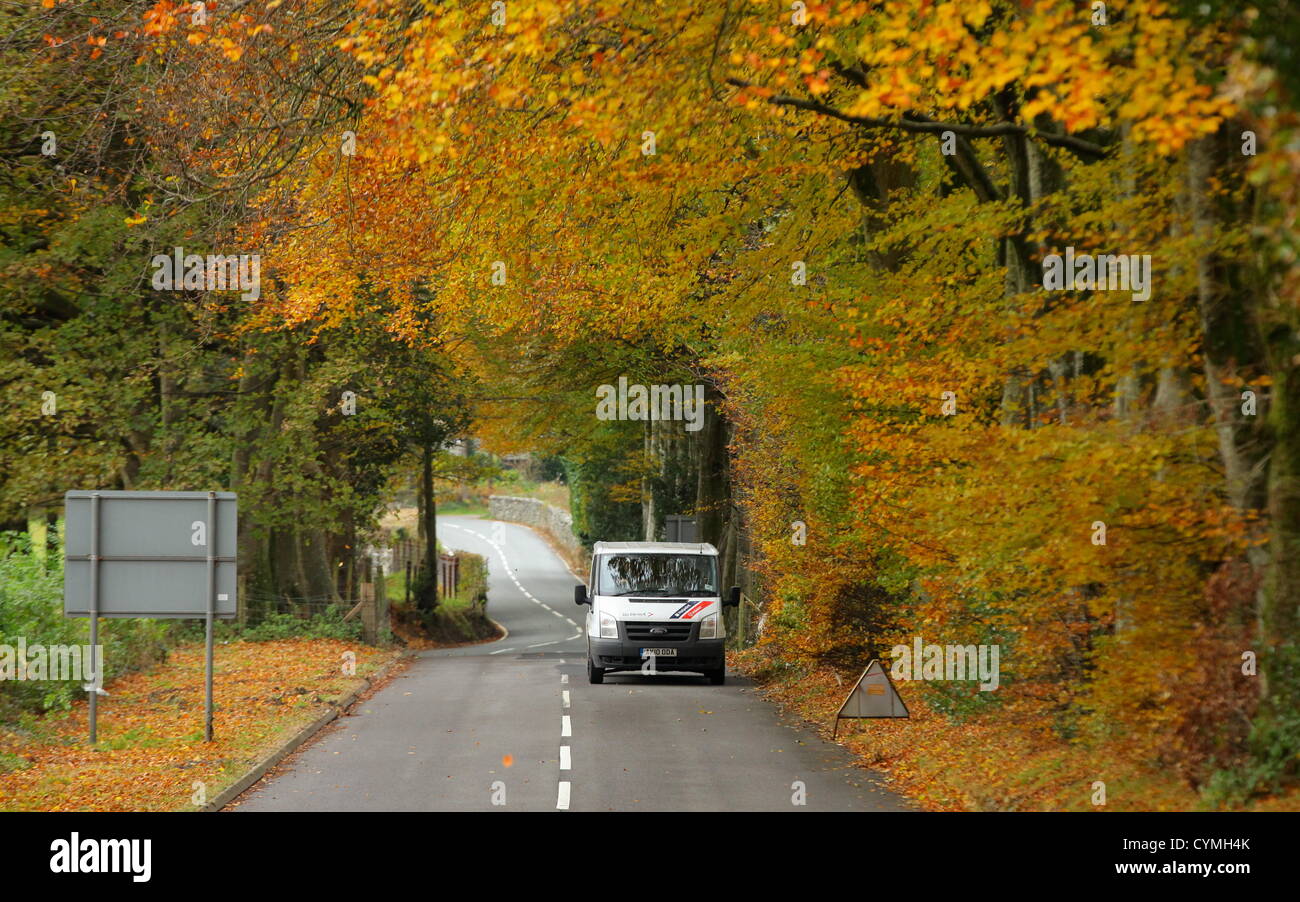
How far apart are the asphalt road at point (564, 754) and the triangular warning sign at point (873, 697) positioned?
592 mm

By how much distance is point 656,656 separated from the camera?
936 inches

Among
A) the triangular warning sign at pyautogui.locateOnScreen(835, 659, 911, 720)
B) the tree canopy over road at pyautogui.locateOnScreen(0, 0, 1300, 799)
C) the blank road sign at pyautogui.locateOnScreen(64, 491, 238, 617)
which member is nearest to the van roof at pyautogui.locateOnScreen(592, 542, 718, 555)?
the tree canopy over road at pyautogui.locateOnScreen(0, 0, 1300, 799)

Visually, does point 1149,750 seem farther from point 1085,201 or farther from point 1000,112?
point 1000,112

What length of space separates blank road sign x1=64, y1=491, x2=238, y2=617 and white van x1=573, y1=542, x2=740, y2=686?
28.8ft

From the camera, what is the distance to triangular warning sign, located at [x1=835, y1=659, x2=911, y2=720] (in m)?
15.5

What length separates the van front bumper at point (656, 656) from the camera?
2380cm

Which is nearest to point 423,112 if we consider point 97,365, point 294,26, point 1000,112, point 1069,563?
point 294,26

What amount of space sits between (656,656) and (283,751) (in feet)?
31.5
